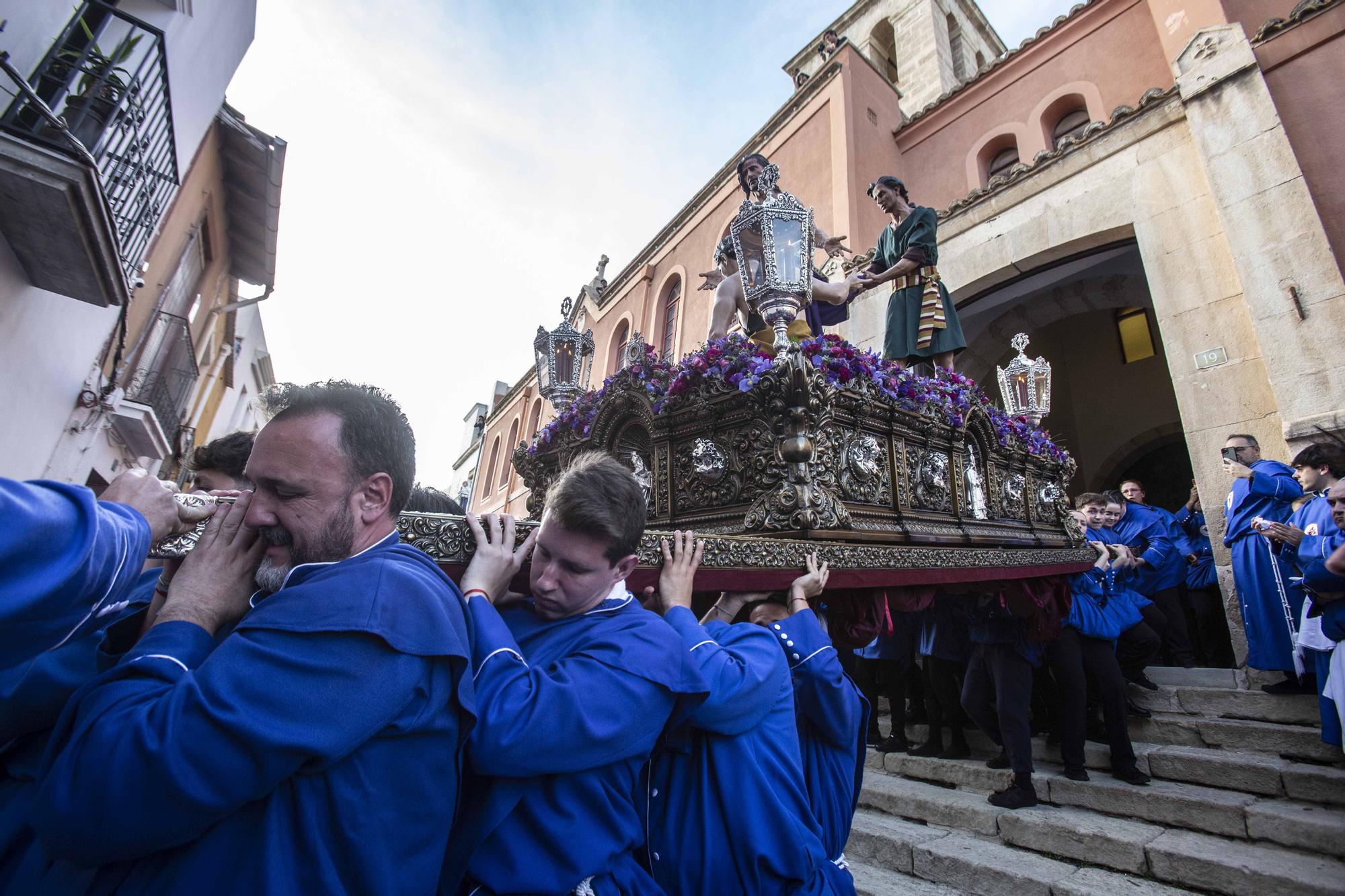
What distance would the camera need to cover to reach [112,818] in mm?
812

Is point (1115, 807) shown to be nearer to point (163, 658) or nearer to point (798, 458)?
point (798, 458)

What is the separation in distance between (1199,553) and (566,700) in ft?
22.2

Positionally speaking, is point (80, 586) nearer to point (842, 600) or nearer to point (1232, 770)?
point (842, 600)

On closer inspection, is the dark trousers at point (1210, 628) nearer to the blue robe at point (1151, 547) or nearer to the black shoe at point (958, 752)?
the blue robe at point (1151, 547)

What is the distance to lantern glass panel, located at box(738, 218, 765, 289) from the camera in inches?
114

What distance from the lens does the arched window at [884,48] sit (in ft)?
49.2

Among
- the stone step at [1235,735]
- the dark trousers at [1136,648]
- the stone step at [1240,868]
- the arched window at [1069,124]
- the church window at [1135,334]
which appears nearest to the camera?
the stone step at [1240,868]

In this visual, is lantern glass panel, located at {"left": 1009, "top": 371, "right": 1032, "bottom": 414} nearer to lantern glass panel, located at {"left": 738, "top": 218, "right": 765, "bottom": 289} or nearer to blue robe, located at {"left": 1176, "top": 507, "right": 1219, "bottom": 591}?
blue robe, located at {"left": 1176, "top": 507, "right": 1219, "bottom": 591}

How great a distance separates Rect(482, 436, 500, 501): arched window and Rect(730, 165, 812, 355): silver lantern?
21543 mm

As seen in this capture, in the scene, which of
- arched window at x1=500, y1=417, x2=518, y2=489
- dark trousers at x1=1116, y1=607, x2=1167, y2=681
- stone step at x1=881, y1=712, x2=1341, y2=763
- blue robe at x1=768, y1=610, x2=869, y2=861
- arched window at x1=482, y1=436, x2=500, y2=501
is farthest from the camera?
arched window at x1=482, y1=436, x2=500, y2=501

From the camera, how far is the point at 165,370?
8156mm

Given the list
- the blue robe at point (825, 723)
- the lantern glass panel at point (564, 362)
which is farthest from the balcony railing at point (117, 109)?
the blue robe at point (825, 723)

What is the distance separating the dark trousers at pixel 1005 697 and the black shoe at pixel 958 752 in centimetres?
42

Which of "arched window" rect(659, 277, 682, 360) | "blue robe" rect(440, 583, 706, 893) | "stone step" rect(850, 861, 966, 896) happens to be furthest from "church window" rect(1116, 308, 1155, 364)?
"blue robe" rect(440, 583, 706, 893)
